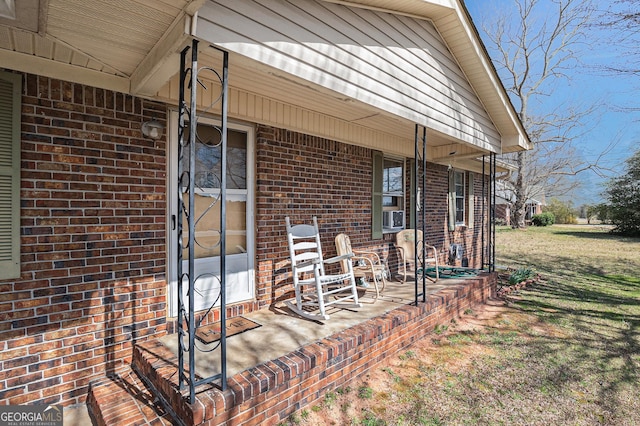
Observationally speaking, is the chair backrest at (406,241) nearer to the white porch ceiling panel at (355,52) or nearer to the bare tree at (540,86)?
the white porch ceiling panel at (355,52)

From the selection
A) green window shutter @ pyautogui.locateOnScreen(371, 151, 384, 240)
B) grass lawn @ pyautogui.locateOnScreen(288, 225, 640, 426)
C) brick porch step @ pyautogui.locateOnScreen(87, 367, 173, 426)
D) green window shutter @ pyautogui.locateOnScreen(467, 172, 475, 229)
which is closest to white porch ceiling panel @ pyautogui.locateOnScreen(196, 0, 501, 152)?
green window shutter @ pyautogui.locateOnScreen(371, 151, 384, 240)

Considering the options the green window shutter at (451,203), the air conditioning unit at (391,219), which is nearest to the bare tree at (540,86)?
the green window shutter at (451,203)

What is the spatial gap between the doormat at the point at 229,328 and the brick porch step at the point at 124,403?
0.59 m

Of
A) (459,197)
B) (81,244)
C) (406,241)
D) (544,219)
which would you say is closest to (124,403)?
(81,244)

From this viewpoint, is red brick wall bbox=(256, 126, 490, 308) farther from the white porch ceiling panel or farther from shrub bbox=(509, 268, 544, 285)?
shrub bbox=(509, 268, 544, 285)

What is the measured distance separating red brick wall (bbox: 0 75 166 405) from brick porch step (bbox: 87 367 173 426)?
135mm

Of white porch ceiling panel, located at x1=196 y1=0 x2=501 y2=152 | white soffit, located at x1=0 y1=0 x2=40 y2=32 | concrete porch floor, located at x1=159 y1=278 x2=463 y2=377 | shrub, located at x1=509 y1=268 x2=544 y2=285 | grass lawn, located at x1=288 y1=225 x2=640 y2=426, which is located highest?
white porch ceiling panel, located at x1=196 y1=0 x2=501 y2=152

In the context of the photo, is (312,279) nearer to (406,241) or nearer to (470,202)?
(406,241)

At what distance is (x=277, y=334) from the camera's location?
3.06 m

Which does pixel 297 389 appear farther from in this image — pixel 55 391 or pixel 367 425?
pixel 55 391

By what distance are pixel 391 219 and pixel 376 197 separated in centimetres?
66

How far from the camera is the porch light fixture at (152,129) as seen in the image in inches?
111

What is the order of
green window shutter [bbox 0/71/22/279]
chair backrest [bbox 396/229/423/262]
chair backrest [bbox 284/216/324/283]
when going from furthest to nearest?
chair backrest [bbox 396/229/423/262]
chair backrest [bbox 284/216/324/283]
green window shutter [bbox 0/71/22/279]

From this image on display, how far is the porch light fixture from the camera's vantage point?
2.83 metres
